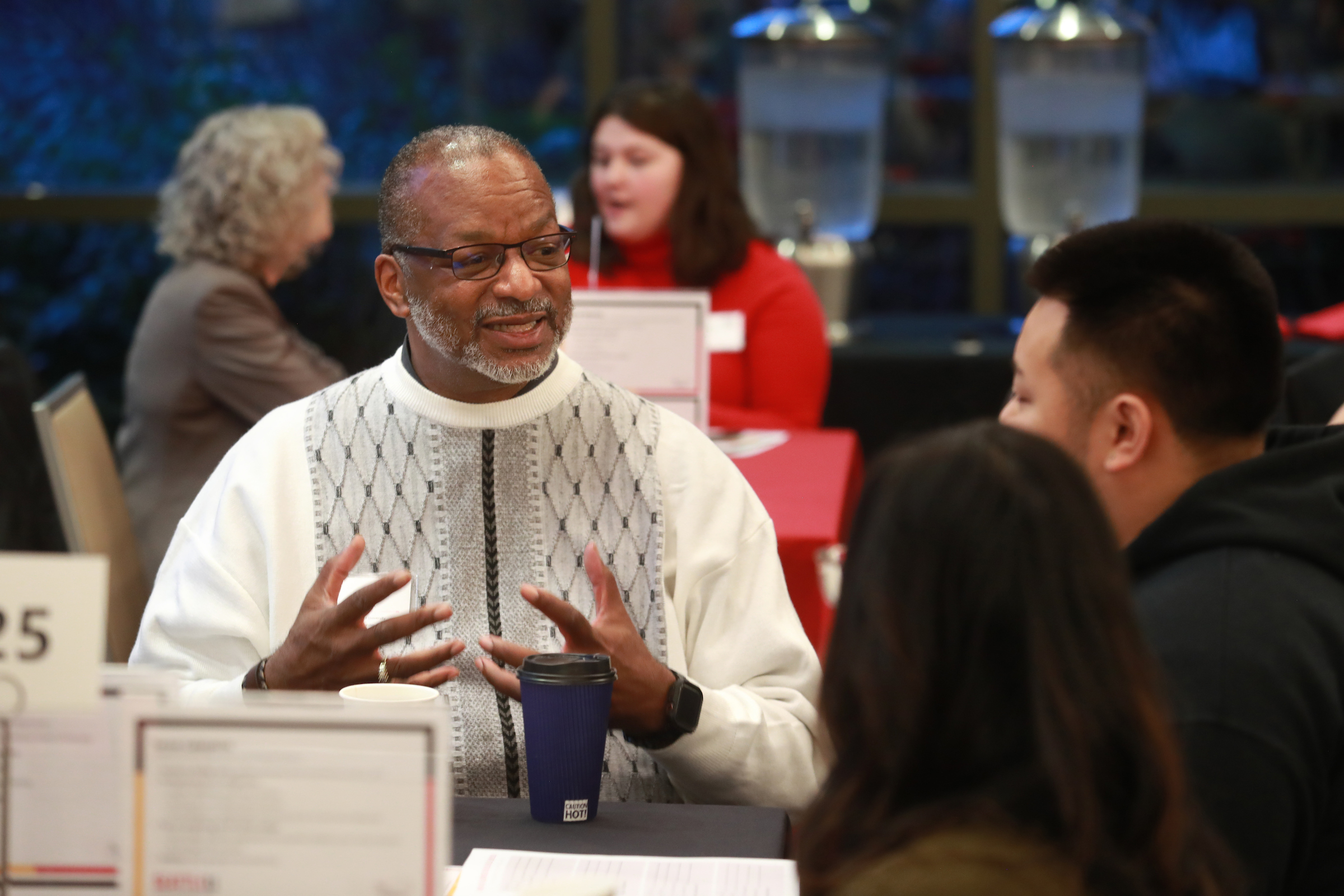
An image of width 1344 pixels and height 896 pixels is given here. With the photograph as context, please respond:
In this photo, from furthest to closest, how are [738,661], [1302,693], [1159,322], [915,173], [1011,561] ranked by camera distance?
[915,173], [738,661], [1159,322], [1302,693], [1011,561]

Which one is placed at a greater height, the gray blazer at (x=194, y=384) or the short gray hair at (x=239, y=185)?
the short gray hair at (x=239, y=185)

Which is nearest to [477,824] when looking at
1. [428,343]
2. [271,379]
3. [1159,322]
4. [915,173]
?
[428,343]

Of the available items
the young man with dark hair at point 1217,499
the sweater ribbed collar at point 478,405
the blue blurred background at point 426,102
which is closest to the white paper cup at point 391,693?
the sweater ribbed collar at point 478,405

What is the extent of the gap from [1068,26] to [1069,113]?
260 millimetres

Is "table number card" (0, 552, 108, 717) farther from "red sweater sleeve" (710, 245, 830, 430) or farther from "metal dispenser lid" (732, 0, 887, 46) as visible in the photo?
"metal dispenser lid" (732, 0, 887, 46)

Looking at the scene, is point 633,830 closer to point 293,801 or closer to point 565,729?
point 565,729

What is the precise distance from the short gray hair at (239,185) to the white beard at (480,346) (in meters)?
1.73

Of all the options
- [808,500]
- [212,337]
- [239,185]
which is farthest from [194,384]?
[808,500]

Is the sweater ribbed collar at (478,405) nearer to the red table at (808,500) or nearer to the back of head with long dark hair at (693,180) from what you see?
the red table at (808,500)

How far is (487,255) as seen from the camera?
179 centimetres

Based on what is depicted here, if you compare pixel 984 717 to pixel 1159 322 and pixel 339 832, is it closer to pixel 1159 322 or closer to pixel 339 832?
pixel 339 832

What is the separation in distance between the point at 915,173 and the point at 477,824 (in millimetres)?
4646

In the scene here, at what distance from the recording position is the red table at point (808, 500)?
2.64m

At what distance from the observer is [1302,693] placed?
121 centimetres
